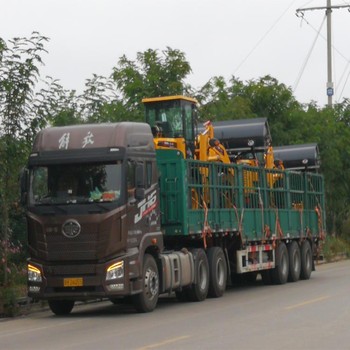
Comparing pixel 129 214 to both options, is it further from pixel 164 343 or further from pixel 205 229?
pixel 164 343

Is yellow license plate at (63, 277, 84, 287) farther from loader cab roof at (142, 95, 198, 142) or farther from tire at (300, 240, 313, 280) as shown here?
tire at (300, 240, 313, 280)

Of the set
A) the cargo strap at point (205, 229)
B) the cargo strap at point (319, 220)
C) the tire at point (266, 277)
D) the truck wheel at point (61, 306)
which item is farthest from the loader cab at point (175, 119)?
the cargo strap at point (319, 220)

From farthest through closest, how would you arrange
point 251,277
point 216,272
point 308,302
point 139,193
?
point 251,277, point 216,272, point 308,302, point 139,193

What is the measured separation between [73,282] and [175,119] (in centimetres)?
652

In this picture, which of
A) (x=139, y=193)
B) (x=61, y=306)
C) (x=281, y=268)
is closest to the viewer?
(x=139, y=193)

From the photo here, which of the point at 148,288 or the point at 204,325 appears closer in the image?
the point at 204,325

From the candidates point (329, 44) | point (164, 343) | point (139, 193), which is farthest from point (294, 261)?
point (329, 44)

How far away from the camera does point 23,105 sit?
21.3 m

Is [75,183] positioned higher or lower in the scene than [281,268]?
higher

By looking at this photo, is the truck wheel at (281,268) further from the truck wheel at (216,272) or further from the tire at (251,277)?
the truck wheel at (216,272)

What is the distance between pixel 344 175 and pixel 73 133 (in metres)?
27.3

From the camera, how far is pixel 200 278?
70.8 feet

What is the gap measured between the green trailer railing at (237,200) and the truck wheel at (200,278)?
0.57 metres

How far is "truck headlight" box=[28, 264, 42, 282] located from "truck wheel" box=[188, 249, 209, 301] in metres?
3.79
